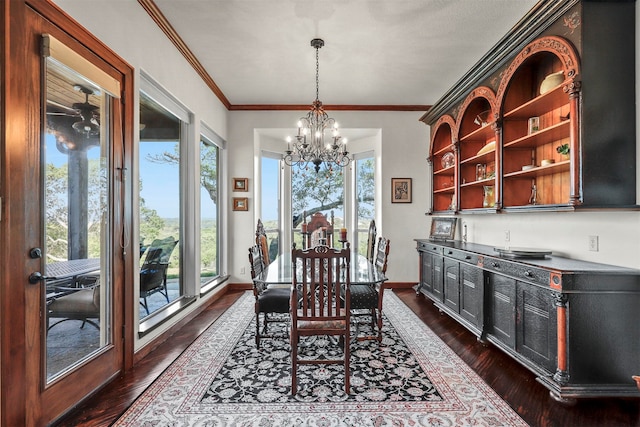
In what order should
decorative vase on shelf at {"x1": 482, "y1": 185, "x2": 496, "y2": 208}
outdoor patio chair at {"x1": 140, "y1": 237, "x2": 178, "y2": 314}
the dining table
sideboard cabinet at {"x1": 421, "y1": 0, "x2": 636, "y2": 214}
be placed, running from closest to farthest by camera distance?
1. sideboard cabinet at {"x1": 421, "y1": 0, "x2": 636, "y2": 214}
2. the dining table
3. outdoor patio chair at {"x1": 140, "y1": 237, "x2": 178, "y2": 314}
4. decorative vase on shelf at {"x1": 482, "y1": 185, "x2": 496, "y2": 208}

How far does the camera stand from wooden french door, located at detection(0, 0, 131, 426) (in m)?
1.60

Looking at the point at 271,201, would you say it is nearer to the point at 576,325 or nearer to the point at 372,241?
the point at 372,241

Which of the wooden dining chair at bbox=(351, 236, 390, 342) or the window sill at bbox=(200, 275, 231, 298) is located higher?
the wooden dining chair at bbox=(351, 236, 390, 342)

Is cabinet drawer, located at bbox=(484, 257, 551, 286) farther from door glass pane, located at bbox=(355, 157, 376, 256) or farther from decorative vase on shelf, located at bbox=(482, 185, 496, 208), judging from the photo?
door glass pane, located at bbox=(355, 157, 376, 256)

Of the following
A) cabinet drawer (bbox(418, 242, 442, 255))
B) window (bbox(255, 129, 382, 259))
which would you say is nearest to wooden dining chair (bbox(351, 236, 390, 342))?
cabinet drawer (bbox(418, 242, 442, 255))

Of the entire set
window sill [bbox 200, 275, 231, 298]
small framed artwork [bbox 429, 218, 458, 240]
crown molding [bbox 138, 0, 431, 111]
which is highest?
crown molding [bbox 138, 0, 431, 111]

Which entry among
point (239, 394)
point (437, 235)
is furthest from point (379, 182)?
point (239, 394)

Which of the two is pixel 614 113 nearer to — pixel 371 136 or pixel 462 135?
pixel 462 135

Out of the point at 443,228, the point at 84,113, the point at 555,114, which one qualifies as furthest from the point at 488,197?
the point at 84,113

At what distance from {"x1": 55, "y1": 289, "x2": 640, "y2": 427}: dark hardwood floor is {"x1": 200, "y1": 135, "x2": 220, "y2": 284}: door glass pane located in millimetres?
1503

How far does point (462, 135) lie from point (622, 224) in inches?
85.2

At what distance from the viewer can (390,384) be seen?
2.33 m

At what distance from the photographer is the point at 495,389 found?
2.28 meters

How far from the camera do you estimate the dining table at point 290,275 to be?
105 inches
